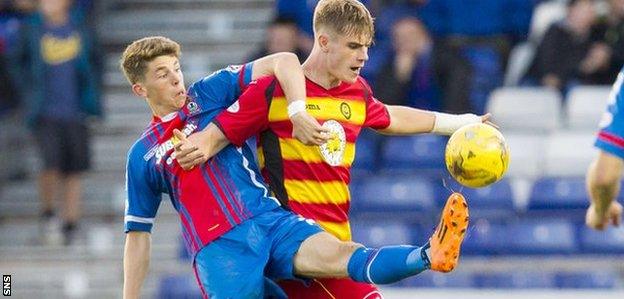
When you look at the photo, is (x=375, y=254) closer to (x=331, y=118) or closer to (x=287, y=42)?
(x=331, y=118)

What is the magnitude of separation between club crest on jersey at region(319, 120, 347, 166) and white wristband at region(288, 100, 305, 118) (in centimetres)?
28

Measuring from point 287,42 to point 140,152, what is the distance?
5630mm

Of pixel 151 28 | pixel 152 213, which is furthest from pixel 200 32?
pixel 152 213

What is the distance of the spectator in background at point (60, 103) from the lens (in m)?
14.2

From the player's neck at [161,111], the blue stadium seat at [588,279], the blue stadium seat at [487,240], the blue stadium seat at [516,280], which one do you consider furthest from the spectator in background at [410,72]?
the player's neck at [161,111]

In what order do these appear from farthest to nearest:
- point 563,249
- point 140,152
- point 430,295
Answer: point 563,249 < point 430,295 < point 140,152

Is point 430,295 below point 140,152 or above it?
below

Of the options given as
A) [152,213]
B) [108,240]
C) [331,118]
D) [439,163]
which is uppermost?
[331,118]

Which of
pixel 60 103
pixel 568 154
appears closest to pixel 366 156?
pixel 568 154

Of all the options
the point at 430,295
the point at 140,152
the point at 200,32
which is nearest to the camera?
the point at 140,152

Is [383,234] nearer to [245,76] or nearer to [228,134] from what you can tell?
[245,76]

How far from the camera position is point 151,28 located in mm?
16359

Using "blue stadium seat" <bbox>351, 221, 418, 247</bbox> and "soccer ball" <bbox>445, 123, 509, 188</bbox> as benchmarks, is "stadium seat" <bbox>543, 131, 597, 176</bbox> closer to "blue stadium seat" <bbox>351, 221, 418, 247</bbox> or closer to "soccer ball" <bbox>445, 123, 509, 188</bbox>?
"blue stadium seat" <bbox>351, 221, 418, 247</bbox>

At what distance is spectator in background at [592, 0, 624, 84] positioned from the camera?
14.3 m
